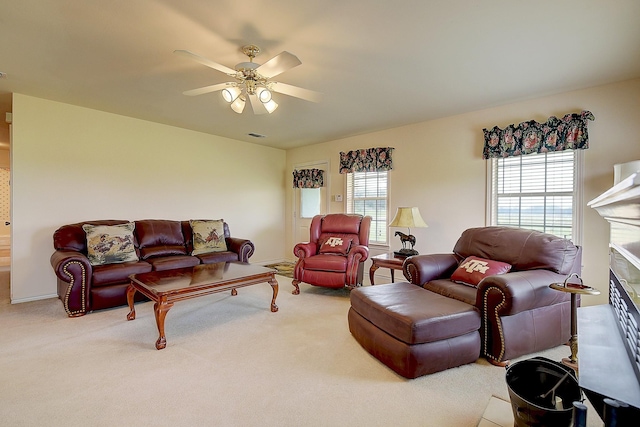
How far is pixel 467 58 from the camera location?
247cm

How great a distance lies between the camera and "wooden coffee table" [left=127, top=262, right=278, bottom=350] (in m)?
2.44

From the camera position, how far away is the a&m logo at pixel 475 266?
2.57 m

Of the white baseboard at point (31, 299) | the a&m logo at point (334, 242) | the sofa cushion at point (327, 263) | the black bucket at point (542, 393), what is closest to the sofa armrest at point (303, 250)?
the sofa cushion at point (327, 263)

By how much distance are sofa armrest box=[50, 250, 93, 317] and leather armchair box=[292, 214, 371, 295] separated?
2293mm

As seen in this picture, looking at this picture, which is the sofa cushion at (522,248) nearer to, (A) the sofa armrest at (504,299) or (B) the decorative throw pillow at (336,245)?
(A) the sofa armrest at (504,299)

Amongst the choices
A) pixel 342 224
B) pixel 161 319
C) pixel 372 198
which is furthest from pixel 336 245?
pixel 161 319

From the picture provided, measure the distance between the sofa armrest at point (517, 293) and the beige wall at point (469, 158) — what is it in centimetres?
135

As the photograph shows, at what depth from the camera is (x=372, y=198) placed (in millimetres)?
5004

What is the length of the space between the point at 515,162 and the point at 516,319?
220 cm

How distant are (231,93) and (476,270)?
8.45ft

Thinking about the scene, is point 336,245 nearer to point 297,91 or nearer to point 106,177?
point 297,91

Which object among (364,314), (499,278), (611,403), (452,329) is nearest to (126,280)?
(364,314)

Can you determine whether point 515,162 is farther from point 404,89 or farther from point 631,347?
point 631,347

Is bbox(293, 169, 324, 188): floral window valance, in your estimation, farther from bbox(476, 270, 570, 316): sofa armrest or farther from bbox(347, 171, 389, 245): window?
bbox(476, 270, 570, 316): sofa armrest
